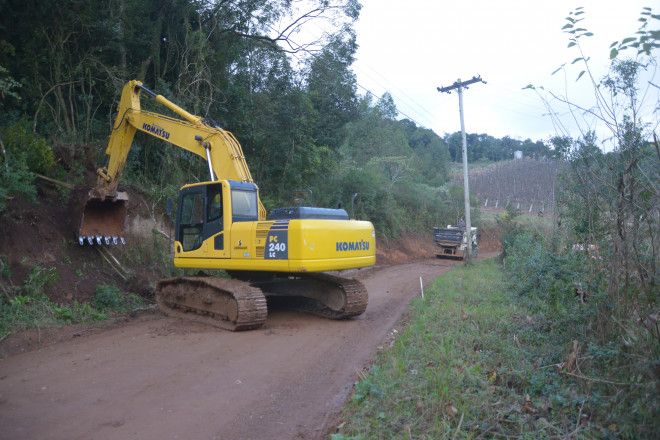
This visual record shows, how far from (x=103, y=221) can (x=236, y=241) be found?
427 centimetres

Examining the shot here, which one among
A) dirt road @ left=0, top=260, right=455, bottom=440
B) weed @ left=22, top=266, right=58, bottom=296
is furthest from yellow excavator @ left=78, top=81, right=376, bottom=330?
weed @ left=22, top=266, right=58, bottom=296

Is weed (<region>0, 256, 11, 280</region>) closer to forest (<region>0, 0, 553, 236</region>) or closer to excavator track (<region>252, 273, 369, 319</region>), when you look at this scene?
forest (<region>0, 0, 553, 236</region>)

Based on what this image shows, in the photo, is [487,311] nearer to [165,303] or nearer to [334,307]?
[334,307]

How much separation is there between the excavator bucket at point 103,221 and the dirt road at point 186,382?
3018 mm

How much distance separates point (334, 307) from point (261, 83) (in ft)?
45.0

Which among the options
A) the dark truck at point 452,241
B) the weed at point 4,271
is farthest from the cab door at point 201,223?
the dark truck at point 452,241

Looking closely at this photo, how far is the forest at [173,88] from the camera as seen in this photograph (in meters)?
14.6

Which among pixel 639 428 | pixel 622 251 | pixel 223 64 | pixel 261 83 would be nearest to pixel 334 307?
pixel 622 251

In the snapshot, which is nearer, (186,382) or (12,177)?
(186,382)

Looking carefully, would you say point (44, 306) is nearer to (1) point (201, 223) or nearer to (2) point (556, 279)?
(1) point (201, 223)

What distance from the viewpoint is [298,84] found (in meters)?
22.8

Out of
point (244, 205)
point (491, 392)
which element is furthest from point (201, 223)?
point (491, 392)

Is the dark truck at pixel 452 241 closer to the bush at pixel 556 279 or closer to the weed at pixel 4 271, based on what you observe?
the bush at pixel 556 279

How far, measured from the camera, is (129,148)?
40.8 ft
